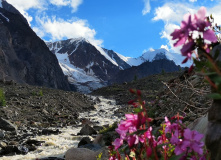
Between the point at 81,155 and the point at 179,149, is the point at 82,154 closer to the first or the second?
the point at 81,155

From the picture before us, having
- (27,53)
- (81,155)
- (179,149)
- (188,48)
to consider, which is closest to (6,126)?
(81,155)

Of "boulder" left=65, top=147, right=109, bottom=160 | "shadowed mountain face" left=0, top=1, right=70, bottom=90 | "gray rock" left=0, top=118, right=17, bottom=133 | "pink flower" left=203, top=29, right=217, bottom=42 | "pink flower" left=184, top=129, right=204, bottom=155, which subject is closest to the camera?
"pink flower" left=203, top=29, right=217, bottom=42

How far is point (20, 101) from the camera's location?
15039 mm

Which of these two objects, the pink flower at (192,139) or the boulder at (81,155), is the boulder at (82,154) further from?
the pink flower at (192,139)

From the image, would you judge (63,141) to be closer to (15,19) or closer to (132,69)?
(15,19)

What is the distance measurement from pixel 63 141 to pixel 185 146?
7187mm

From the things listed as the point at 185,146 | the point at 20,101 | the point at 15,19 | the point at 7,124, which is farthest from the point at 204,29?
the point at 15,19

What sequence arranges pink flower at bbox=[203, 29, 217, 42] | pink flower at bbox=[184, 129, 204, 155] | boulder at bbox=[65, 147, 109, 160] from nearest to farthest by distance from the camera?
pink flower at bbox=[203, 29, 217, 42], pink flower at bbox=[184, 129, 204, 155], boulder at bbox=[65, 147, 109, 160]

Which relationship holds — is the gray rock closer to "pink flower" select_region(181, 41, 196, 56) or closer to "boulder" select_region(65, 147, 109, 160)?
"boulder" select_region(65, 147, 109, 160)

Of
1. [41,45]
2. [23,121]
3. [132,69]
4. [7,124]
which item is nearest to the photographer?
[7,124]

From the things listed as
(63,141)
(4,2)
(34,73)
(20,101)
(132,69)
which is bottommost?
(63,141)

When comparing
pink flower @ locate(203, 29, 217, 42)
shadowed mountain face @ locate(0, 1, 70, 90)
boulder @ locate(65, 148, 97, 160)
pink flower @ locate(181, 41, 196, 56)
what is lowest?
boulder @ locate(65, 148, 97, 160)

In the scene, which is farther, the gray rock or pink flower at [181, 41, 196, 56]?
the gray rock

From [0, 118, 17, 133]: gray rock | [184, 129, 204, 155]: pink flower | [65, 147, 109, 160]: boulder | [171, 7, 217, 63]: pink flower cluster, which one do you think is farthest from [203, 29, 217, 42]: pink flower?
[0, 118, 17, 133]: gray rock
